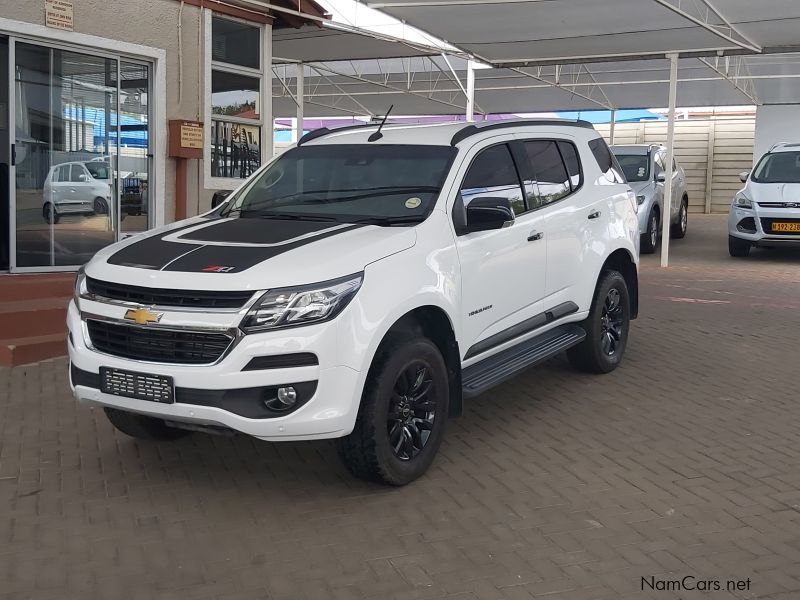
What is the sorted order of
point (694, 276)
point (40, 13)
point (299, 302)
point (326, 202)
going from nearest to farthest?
point (299, 302) < point (326, 202) < point (40, 13) < point (694, 276)

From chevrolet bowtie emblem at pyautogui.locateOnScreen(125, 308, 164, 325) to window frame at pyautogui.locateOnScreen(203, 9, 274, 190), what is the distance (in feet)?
19.0

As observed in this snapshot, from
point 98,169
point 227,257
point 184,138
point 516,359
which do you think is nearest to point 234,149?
point 184,138

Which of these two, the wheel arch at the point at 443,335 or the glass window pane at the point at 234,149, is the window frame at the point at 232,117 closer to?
the glass window pane at the point at 234,149

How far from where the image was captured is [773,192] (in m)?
15.0

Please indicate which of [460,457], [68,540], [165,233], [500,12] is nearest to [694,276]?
[500,12]

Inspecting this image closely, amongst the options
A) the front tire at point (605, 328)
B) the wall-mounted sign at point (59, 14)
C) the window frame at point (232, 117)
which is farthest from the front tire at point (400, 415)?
the wall-mounted sign at point (59, 14)

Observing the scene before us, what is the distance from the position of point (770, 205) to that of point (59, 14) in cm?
1130

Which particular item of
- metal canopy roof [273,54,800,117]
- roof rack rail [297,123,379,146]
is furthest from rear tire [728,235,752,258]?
roof rack rail [297,123,379,146]

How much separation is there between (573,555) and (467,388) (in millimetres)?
1373

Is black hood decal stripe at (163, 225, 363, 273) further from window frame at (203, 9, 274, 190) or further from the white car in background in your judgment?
window frame at (203, 9, 274, 190)

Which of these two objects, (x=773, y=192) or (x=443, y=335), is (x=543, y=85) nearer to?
(x=773, y=192)

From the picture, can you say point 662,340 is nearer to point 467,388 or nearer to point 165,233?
point 467,388

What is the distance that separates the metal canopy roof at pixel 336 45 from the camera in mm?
13008

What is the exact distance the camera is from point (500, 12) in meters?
12.3
